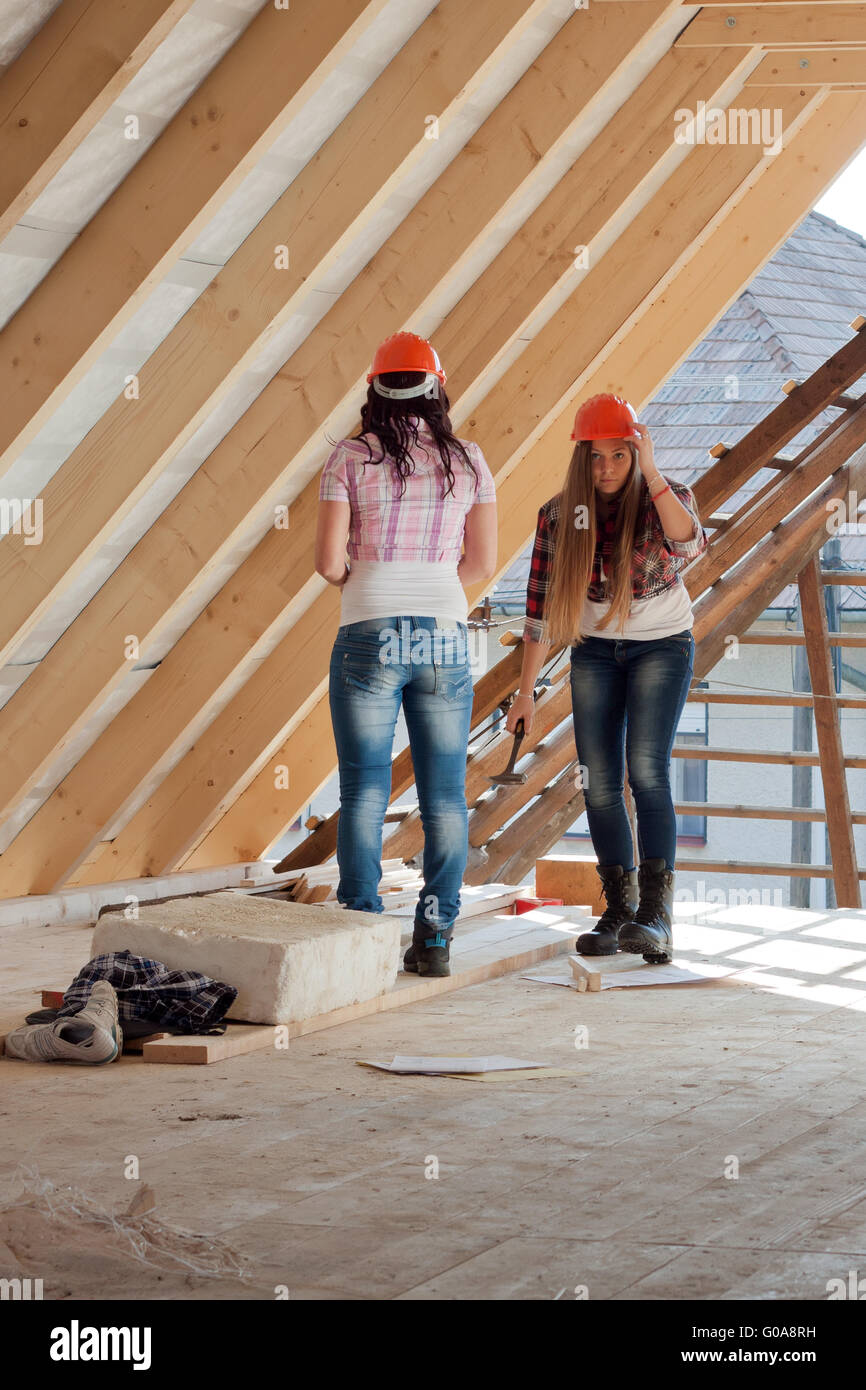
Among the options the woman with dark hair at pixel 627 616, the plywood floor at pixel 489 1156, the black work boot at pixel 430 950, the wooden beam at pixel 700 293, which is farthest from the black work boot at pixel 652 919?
the wooden beam at pixel 700 293

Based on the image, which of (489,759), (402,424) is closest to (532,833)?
(489,759)

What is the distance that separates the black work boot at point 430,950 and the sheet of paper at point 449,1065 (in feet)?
2.54

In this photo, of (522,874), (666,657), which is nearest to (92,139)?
(666,657)

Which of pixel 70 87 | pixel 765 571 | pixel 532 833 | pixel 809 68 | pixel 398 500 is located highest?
pixel 809 68

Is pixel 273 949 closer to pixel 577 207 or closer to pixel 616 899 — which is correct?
pixel 616 899

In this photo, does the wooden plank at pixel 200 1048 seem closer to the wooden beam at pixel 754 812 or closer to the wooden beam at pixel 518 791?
the wooden beam at pixel 518 791

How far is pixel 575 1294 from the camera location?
1.70 metres

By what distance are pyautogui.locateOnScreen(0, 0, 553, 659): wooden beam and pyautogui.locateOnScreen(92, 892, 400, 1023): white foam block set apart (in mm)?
854

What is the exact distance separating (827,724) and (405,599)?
430 cm

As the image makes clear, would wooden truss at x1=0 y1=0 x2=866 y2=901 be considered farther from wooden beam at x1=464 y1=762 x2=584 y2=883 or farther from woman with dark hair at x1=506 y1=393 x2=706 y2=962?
woman with dark hair at x1=506 y1=393 x2=706 y2=962

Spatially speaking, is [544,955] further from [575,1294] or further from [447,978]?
[575,1294]

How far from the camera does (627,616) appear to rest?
381cm

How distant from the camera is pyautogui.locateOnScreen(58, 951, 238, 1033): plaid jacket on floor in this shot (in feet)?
9.93

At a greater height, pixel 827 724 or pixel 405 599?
pixel 827 724
